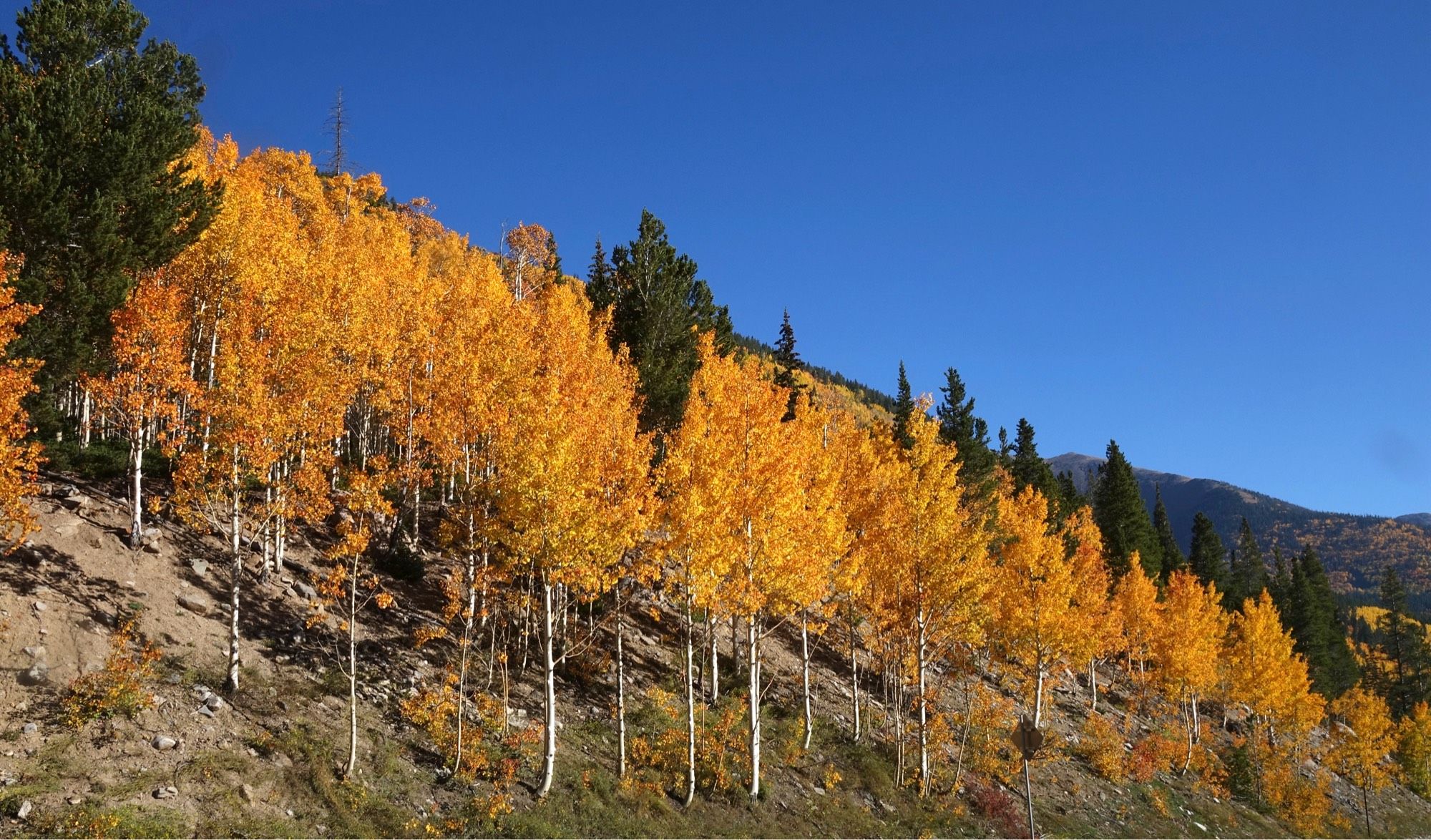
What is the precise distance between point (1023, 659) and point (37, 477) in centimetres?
3835

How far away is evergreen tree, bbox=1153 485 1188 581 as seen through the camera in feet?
264

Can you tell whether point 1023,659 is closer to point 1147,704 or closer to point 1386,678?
point 1147,704

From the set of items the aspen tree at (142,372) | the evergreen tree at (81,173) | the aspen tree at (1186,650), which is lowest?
the aspen tree at (1186,650)

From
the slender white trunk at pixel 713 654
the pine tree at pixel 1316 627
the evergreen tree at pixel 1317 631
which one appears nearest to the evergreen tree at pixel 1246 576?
the pine tree at pixel 1316 627

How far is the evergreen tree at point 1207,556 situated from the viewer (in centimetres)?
8088

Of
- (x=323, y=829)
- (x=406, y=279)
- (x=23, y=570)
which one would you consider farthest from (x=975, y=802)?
(x=406, y=279)

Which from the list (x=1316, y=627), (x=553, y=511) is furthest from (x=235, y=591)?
(x=1316, y=627)

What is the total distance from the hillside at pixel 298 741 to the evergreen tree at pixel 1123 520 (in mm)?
42053

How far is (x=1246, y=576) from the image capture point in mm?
87438

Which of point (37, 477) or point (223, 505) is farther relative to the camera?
point (223, 505)

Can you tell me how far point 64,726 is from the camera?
563 inches

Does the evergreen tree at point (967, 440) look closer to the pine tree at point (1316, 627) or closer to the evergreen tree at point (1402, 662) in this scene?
the pine tree at point (1316, 627)

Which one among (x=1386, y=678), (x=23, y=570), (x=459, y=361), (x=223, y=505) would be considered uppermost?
(x=459, y=361)

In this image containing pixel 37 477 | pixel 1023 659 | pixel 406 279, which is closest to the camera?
pixel 37 477
